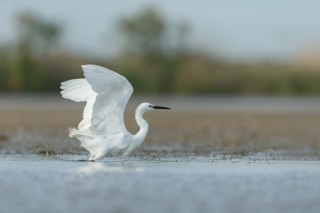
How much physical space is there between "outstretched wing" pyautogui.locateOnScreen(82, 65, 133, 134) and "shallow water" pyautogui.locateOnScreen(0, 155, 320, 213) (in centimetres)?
64

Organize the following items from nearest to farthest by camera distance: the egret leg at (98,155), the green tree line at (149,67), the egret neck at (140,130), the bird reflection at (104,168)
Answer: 1. the bird reflection at (104,168)
2. the egret leg at (98,155)
3. the egret neck at (140,130)
4. the green tree line at (149,67)

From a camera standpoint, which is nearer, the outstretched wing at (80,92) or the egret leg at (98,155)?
the egret leg at (98,155)

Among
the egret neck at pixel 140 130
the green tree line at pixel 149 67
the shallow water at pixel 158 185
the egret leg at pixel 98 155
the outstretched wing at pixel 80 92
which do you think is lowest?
the shallow water at pixel 158 185

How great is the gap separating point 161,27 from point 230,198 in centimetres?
4445

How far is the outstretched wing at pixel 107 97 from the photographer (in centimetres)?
1457

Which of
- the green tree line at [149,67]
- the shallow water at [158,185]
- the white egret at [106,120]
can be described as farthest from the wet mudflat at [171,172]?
the green tree line at [149,67]

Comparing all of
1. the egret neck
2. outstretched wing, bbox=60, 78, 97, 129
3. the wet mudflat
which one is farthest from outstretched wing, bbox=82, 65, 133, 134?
outstretched wing, bbox=60, 78, 97, 129

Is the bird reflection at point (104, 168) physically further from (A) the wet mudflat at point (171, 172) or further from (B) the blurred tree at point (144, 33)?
(B) the blurred tree at point (144, 33)

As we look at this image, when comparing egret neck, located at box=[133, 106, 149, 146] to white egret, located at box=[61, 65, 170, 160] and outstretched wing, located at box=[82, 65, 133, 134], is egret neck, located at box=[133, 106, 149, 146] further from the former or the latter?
outstretched wing, located at box=[82, 65, 133, 134]

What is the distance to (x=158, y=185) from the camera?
1202cm

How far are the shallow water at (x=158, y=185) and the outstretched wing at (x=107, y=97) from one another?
64cm

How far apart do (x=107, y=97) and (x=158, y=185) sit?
3268mm

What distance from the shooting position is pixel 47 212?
985cm

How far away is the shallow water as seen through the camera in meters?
10.4
